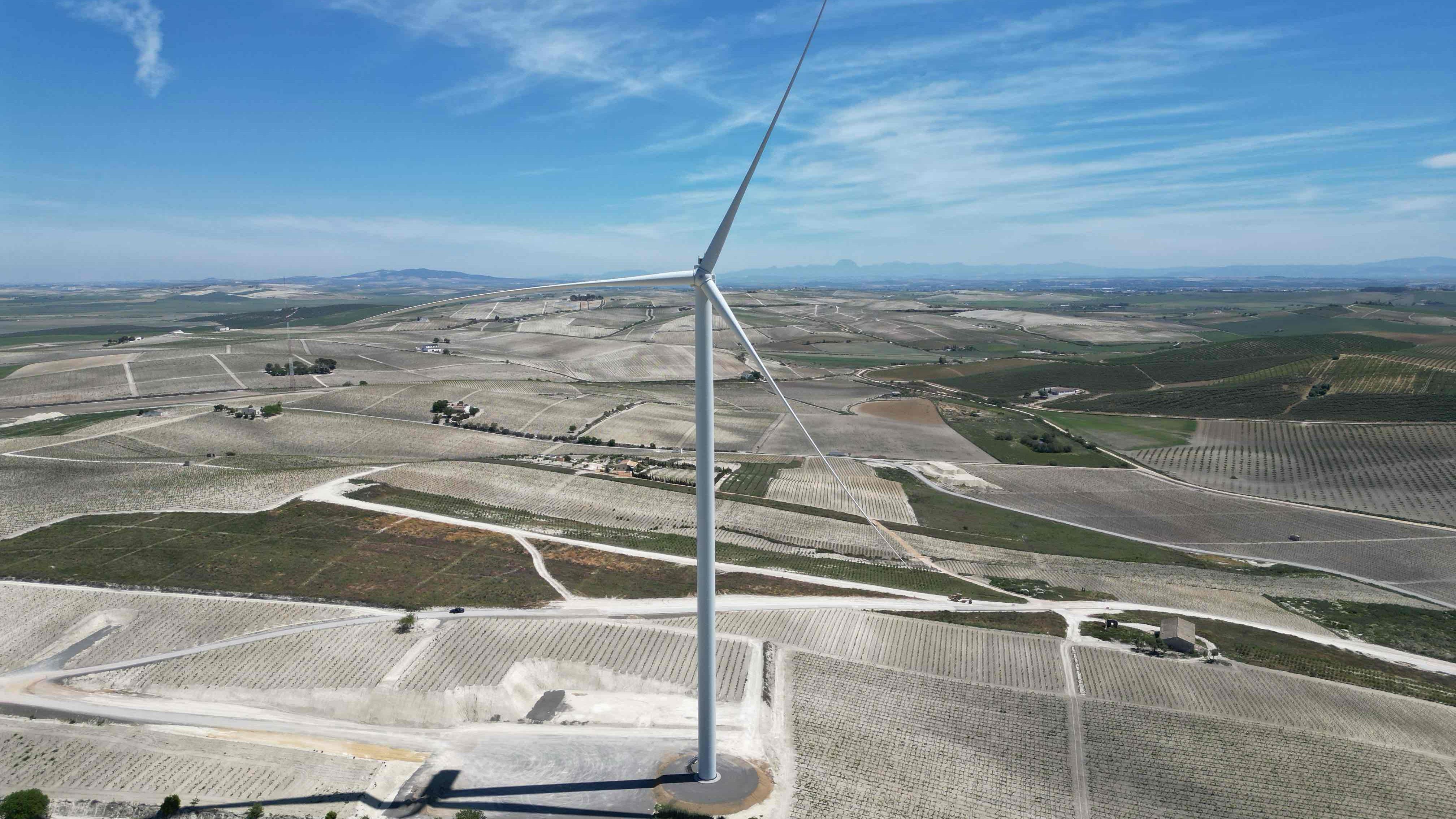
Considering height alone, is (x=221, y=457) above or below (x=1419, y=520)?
above

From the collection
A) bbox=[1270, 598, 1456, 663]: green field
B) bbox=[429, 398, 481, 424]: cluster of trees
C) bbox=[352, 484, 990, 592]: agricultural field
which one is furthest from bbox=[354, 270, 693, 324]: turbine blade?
bbox=[429, 398, 481, 424]: cluster of trees

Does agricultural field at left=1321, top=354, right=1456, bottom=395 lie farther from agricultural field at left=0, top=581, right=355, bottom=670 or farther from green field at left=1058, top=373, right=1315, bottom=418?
agricultural field at left=0, top=581, right=355, bottom=670

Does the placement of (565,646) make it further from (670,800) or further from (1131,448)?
(1131,448)

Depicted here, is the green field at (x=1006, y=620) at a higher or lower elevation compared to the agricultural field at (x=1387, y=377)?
lower

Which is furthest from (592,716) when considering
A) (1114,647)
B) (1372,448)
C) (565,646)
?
(1372,448)

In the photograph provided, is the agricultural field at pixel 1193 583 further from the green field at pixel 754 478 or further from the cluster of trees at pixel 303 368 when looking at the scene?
the cluster of trees at pixel 303 368

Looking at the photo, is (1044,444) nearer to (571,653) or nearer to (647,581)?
(647,581)

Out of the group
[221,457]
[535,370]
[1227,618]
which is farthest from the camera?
[535,370]

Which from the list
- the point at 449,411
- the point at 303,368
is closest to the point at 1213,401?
the point at 449,411

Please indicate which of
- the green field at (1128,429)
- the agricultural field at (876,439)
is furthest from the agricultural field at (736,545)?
the green field at (1128,429)
